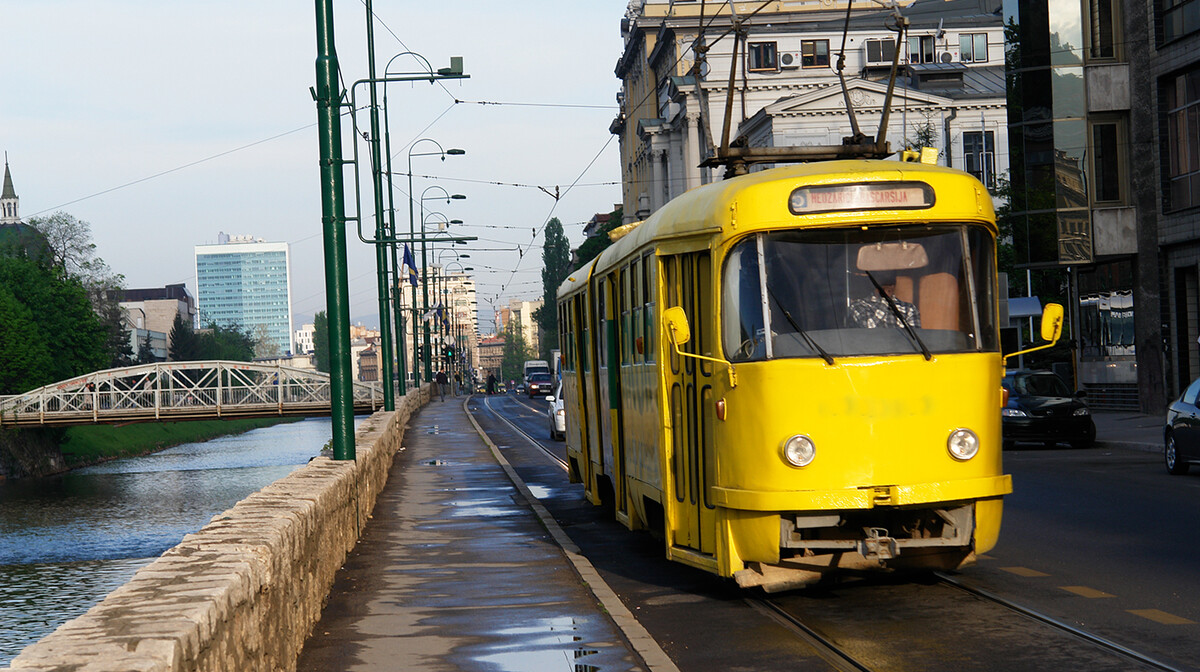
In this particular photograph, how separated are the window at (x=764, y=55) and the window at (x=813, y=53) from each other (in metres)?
1.29

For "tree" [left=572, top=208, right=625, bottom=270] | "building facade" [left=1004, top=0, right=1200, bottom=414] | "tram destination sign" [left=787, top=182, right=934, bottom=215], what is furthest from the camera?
"tree" [left=572, top=208, right=625, bottom=270]

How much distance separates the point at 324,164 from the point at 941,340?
29.4 feet

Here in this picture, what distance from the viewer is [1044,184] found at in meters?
37.2

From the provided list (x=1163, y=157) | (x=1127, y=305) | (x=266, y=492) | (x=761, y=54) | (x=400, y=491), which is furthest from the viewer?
(x=761, y=54)

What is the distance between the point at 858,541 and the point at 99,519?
4425cm

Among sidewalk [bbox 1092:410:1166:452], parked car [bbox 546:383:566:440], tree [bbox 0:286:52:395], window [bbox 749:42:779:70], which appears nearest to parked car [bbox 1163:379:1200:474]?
sidewalk [bbox 1092:410:1166:452]

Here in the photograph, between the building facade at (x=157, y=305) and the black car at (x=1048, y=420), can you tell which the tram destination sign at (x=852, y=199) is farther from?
the building facade at (x=157, y=305)

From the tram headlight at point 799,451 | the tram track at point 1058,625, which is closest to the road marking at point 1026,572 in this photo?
the tram track at point 1058,625

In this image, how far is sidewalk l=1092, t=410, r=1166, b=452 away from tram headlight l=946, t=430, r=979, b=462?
16292 millimetres

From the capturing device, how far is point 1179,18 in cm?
3222

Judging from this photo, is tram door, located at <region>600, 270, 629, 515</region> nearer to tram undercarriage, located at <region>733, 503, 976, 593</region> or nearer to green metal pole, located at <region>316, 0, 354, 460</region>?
green metal pole, located at <region>316, 0, 354, 460</region>

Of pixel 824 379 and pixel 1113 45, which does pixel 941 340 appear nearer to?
pixel 824 379

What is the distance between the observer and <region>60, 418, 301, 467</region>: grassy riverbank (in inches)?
3206

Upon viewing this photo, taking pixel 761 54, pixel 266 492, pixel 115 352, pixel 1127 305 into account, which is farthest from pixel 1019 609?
pixel 115 352
